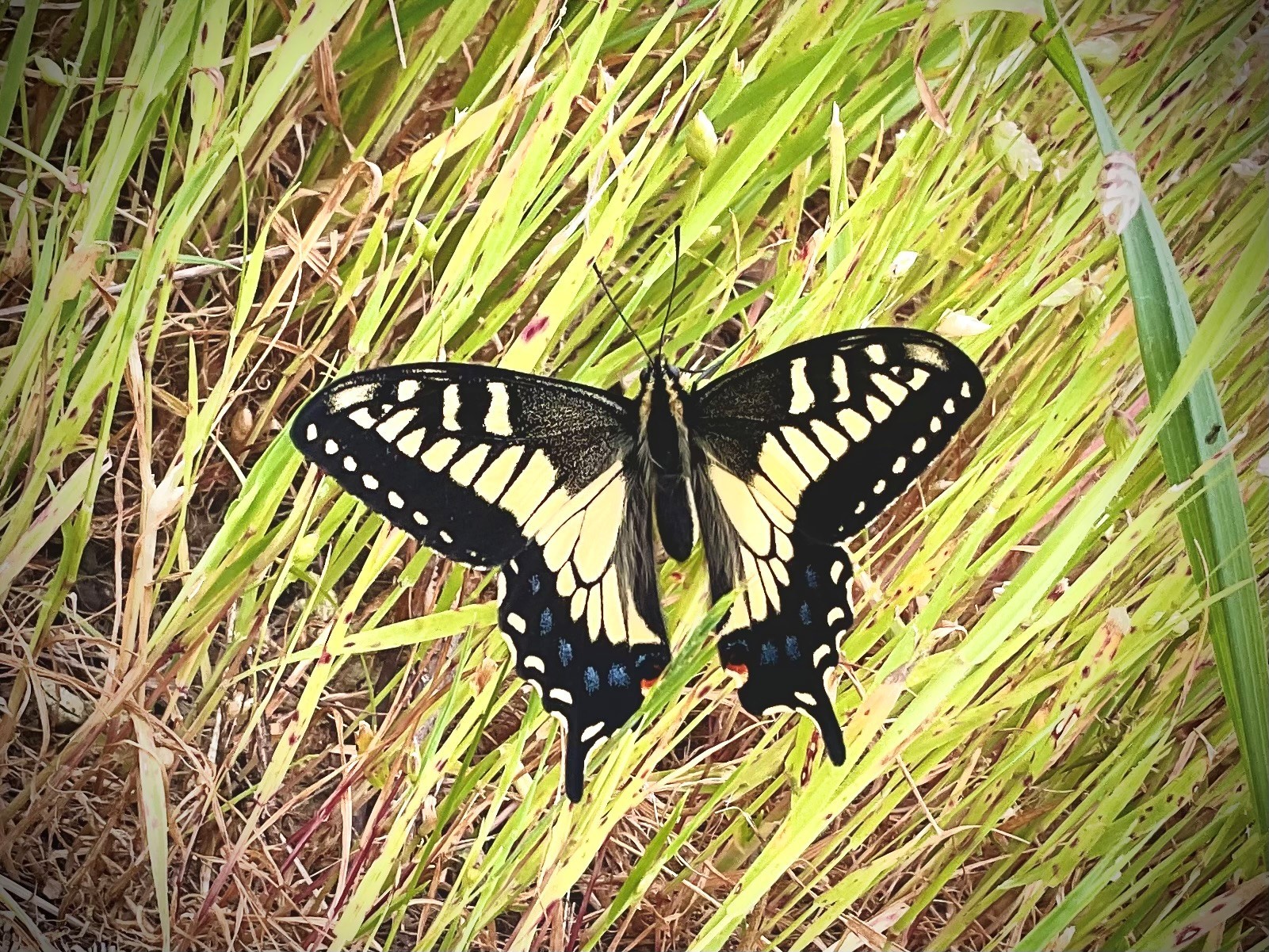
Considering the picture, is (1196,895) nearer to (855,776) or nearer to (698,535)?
(855,776)

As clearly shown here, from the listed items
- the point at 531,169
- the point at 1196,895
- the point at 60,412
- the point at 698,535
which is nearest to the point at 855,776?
the point at 698,535

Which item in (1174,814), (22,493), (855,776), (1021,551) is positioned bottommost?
(22,493)

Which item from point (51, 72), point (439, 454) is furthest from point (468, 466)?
point (51, 72)

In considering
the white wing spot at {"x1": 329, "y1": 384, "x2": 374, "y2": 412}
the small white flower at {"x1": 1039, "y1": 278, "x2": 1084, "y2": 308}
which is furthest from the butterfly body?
the small white flower at {"x1": 1039, "y1": 278, "x2": 1084, "y2": 308}

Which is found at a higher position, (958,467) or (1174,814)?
(958,467)

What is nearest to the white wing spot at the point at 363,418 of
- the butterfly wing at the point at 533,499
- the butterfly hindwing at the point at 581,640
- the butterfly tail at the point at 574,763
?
the butterfly wing at the point at 533,499

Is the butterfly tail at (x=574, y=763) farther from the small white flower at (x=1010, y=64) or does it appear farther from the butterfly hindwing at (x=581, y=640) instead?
the small white flower at (x=1010, y=64)
